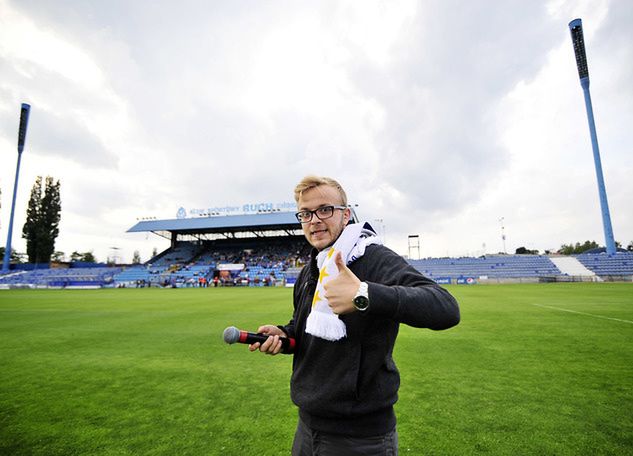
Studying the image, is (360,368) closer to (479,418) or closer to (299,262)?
(479,418)

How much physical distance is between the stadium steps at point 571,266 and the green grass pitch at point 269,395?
44.0 m

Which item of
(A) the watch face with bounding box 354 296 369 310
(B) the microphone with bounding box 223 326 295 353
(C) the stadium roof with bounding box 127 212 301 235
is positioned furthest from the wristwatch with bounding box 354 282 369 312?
(C) the stadium roof with bounding box 127 212 301 235

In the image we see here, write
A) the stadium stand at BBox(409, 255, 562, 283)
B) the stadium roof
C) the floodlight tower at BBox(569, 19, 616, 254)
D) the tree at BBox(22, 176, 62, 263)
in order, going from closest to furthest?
the floodlight tower at BBox(569, 19, 616, 254) → the stadium stand at BBox(409, 255, 562, 283) → the stadium roof → the tree at BBox(22, 176, 62, 263)

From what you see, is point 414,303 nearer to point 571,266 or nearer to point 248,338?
point 248,338

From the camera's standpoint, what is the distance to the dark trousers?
160 centimetres

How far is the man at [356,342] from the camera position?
4.61 feet

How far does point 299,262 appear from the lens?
5072 centimetres

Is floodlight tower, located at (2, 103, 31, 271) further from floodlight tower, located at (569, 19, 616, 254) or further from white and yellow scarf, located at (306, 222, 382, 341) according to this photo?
floodlight tower, located at (569, 19, 616, 254)

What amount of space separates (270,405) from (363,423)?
296 cm

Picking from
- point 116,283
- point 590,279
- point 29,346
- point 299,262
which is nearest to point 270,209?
point 299,262

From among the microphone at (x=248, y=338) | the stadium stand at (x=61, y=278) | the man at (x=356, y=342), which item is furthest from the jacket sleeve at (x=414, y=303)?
the stadium stand at (x=61, y=278)

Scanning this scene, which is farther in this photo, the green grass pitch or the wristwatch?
the green grass pitch

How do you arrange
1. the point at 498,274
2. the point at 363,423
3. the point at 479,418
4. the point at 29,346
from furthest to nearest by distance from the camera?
the point at 498,274, the point at 29,346, the point at 479,418, the point at 363,423

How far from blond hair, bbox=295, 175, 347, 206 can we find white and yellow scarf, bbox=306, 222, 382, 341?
26cm
